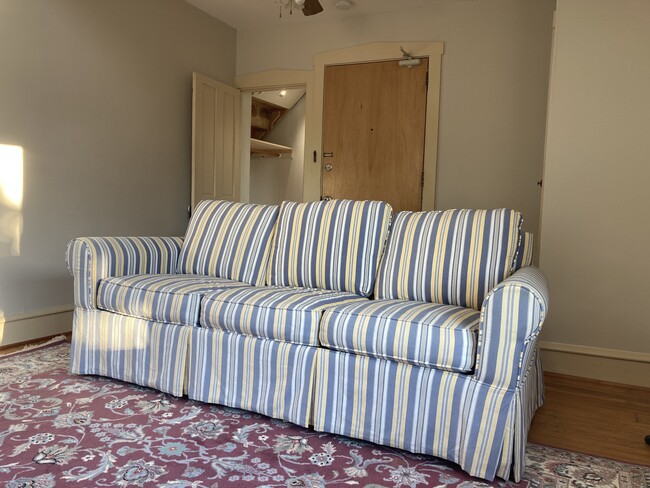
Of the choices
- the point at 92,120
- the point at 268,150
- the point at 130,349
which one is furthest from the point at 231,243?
the point at 268,150

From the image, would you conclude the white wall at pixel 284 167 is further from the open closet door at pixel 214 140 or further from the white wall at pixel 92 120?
the white wall at pixel 92 120

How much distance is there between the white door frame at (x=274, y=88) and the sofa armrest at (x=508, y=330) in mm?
3421

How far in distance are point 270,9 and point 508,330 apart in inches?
157

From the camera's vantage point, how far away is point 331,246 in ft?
7.94

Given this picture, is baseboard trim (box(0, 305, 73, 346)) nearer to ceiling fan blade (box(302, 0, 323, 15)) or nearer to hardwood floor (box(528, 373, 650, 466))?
ceiling fan blade (box(302, 0, 323, 15))

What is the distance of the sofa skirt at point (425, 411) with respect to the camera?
1593 mm

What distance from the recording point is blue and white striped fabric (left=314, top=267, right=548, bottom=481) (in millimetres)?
1557

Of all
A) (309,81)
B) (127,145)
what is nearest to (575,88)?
(309,81)

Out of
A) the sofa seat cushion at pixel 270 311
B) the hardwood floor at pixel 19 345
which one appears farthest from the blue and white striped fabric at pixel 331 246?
the hardwood floor at pixel 19 345

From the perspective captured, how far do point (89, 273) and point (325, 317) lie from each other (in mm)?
1236

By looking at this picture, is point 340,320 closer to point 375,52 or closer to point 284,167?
point 375,52

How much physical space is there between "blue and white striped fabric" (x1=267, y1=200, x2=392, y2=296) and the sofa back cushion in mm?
86

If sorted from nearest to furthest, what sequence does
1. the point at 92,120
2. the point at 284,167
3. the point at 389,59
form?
1. the point at 92,120
2. the point at 389,59
3. the point at 284,167

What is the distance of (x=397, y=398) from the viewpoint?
1768 millimetres
